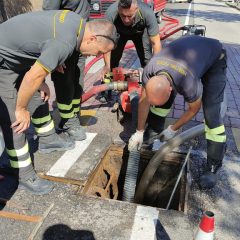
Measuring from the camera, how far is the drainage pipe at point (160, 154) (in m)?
3.06

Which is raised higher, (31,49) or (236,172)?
(31,49)

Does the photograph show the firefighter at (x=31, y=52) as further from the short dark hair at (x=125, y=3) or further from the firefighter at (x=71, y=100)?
the short dark hair at (x=125, y=3)

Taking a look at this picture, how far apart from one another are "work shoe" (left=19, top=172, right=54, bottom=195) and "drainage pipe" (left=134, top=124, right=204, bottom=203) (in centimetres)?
102

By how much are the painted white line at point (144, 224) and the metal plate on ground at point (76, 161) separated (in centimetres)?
70

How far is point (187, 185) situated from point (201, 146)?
35.0 inches

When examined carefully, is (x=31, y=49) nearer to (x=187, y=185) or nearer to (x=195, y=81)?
(x=195, y=81)

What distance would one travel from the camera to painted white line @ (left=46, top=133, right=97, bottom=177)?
10.5 feet

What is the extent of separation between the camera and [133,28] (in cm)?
442

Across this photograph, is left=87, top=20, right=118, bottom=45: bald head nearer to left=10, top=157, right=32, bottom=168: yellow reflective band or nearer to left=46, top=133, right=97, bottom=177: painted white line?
left=10, top=157, right=32, bottom=168: yellow reflective band

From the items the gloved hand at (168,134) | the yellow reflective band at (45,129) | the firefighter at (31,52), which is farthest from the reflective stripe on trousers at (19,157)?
the gloved hand at (168,134)

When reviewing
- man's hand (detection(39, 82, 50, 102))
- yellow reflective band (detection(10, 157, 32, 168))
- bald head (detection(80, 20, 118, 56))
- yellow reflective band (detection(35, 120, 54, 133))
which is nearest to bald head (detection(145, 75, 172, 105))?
bald head (detection(80, 20, 118, 56))

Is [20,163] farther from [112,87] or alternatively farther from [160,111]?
[112,87]

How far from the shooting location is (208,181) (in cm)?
304

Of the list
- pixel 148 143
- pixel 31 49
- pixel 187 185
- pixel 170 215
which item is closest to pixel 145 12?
pixel 148 143
